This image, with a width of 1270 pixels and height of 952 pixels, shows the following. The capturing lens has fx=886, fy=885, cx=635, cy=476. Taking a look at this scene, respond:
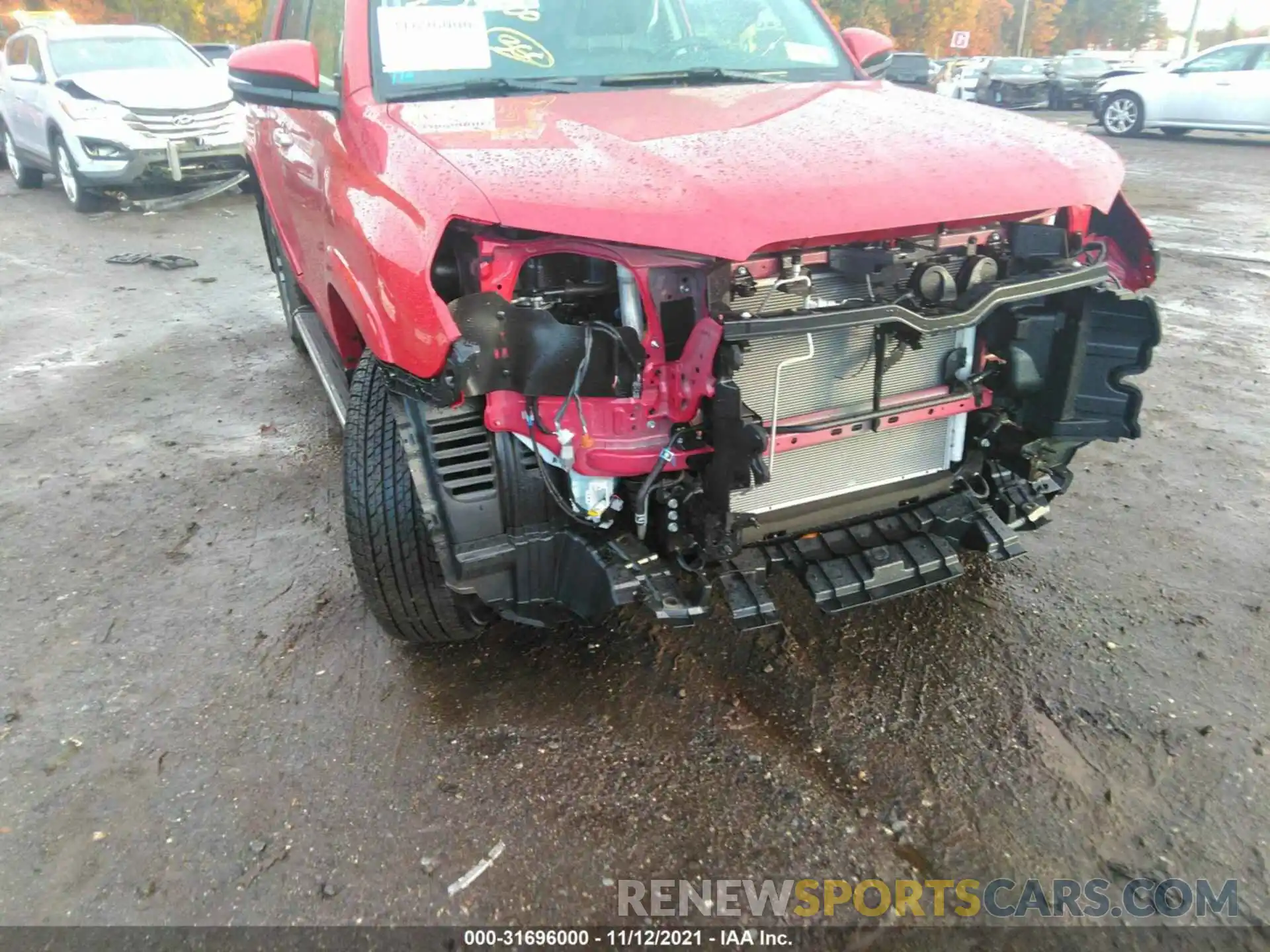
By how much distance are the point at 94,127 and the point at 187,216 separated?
3.71 ft

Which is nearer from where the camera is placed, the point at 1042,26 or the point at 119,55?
the point at 119,55

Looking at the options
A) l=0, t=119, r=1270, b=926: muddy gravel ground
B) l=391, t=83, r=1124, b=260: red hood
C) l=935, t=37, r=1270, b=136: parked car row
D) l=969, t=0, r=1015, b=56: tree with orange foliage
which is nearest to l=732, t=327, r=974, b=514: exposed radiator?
l=391, t=83, r=1124, b=260: red hood

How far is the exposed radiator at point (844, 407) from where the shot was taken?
2168 millimetres

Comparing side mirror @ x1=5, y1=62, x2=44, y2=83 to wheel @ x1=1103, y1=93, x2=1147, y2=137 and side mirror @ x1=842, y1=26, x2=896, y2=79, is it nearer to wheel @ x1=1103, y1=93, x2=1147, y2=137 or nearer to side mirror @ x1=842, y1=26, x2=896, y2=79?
side mirror @ x1=842, y1=26, x2=896, y2=79

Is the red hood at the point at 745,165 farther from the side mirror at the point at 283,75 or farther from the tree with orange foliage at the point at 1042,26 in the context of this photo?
the tree with orange foliage at the point at 1042,26

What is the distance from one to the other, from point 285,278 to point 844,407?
3.95m

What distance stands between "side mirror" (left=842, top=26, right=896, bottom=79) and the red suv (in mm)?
Result: 635

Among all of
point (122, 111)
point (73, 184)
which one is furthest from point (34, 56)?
point (122, 111)

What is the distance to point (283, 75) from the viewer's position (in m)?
2.66

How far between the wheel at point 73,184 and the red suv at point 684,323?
8.29 meters

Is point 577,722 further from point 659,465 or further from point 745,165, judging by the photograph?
point 745,165

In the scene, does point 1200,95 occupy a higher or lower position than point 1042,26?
lower

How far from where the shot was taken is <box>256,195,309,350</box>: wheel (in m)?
4.81

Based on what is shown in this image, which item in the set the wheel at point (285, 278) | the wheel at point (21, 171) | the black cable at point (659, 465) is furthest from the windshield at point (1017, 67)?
the black cable at point (659, 465)
